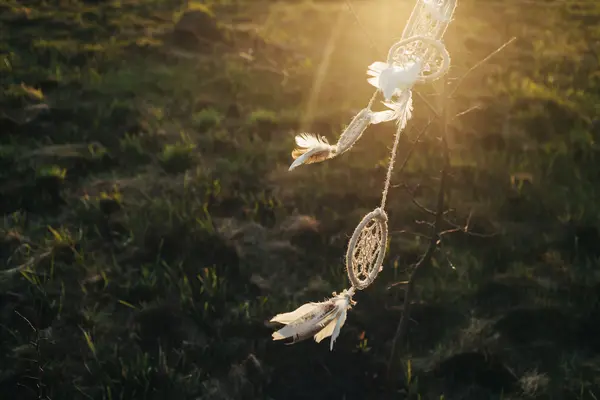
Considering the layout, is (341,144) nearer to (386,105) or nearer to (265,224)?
(386,105)

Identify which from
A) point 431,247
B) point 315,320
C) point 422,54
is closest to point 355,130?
point 422,54

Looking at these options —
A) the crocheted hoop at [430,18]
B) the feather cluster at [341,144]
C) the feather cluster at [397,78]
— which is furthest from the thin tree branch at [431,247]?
the feather cluster at [397,78]

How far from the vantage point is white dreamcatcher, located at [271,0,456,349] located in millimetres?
958

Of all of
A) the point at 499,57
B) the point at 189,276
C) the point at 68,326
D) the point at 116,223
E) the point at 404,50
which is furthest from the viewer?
the point at 499,57

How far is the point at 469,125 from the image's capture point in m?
4.60

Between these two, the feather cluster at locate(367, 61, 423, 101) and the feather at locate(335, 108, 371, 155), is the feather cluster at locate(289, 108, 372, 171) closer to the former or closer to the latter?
the feather at locate(335, 108, 371, 155)

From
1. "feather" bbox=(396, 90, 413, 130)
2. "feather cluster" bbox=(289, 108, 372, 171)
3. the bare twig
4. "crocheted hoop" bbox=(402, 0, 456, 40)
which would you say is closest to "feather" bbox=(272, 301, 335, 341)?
"feather cluster" bbox=(289, 108, 372, 171)

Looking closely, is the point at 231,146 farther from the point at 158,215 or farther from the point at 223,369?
the point at 223,369

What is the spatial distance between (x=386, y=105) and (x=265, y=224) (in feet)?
8.35

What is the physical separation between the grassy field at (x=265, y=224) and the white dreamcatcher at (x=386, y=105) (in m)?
0.79

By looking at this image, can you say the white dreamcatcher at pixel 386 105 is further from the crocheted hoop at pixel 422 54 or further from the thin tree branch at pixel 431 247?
the thin tree branch at pixel 431 247

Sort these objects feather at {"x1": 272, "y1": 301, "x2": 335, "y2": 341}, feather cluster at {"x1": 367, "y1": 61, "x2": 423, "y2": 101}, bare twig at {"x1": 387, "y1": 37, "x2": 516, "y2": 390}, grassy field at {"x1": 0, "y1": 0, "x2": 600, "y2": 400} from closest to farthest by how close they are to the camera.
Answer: feather cluster at {"x1": 367, "y1": 61, "x2": 423, "y2": 101} → feather at {"x1": 272, "y1": 301, "x2": 335, "y2": 341} → bare twig at {"x1": 387, "y1": 37, "x2": 516, "y2": 390} → grassy field at {"x1": 0, "y1": 0, "x2": 600, "y2": 400}

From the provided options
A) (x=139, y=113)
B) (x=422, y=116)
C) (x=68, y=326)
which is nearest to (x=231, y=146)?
(x=139, y=113)

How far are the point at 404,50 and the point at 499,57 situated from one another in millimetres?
5323
